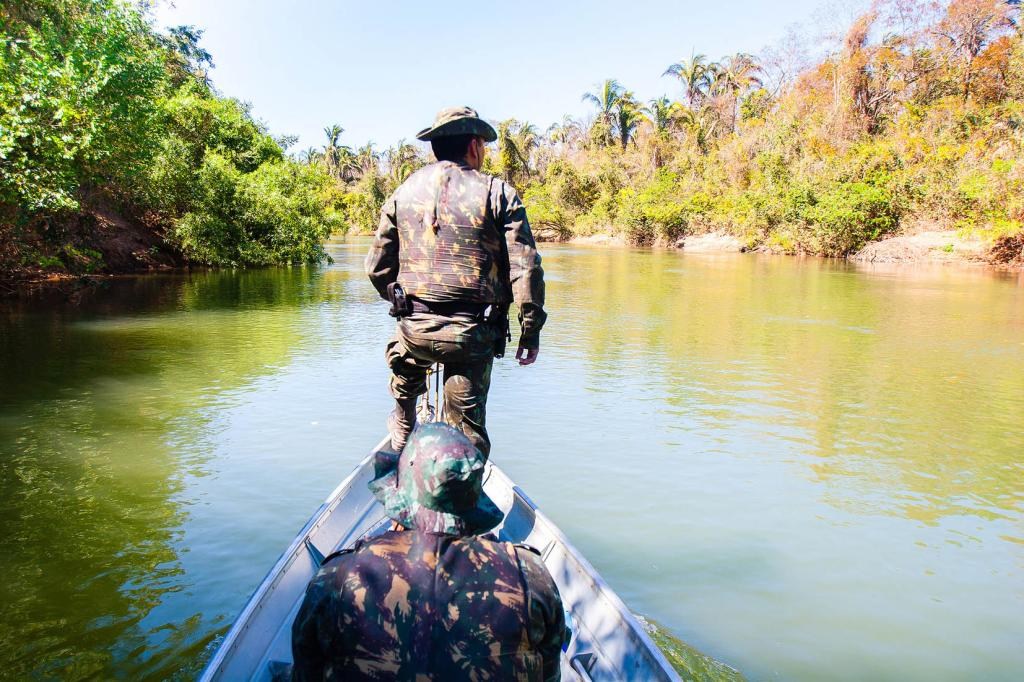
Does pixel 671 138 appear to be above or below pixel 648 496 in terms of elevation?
above

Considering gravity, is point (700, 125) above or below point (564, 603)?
above

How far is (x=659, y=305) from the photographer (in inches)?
674

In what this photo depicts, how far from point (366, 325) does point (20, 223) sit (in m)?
6.04

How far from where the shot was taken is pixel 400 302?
12.5 ft

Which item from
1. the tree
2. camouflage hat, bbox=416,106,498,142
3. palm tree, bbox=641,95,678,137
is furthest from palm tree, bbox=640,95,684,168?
camouflage hat, bbox=416,106,498,142

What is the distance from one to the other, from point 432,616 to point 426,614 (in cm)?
2

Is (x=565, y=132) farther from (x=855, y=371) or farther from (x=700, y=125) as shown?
(x=855, y=371)

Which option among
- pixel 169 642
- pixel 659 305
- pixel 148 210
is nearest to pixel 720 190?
pixel 659 305

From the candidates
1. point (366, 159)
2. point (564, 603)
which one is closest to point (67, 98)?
point (564, 603)

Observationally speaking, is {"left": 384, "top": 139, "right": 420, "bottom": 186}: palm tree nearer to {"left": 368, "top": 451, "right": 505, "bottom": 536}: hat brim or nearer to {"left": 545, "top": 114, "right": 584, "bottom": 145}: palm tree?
{"left": 545, "top": 114, "right": 584, "bottom": 145}: palm tree

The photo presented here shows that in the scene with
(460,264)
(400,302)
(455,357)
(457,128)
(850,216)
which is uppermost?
(850,216)

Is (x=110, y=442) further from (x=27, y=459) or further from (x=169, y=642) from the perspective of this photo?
(x=169, y=642)

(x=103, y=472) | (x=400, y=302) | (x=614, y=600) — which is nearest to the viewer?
(x=614, y=600)

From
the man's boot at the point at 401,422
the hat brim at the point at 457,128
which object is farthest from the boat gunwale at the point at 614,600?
the hat brim at the point at 457,128
